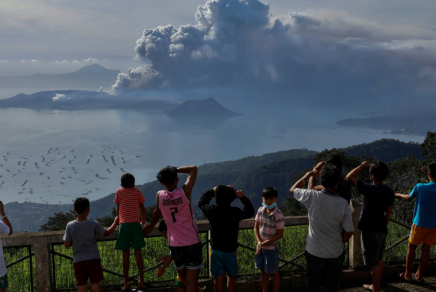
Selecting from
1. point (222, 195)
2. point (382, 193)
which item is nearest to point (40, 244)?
point (222, 195)

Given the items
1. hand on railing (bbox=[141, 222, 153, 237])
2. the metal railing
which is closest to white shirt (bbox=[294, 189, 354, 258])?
hand on railing (bbox=[141, 222, 153, 237])

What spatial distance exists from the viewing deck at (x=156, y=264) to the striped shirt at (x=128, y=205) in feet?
1.10

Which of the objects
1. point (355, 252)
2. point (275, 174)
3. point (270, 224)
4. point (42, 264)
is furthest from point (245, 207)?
point (275, 174)

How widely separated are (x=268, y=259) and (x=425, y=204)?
212cm

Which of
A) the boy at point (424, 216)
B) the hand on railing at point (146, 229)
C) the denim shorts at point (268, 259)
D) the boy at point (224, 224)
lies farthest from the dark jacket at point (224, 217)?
the boy at point (424, 216)

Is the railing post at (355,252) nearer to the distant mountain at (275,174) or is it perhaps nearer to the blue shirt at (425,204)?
the blue shirt at (425,204)

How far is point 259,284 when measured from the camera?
4.84 m

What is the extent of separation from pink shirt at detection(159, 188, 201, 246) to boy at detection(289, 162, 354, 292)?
1.12 m

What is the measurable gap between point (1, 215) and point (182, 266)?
2025mm

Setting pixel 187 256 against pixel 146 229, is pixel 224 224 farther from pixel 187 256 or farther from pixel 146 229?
pixel 146 229

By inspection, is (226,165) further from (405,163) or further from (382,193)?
(382,193)

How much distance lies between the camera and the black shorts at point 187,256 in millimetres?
3977

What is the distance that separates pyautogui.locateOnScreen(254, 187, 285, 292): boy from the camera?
13.2ft

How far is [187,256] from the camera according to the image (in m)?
3.98
